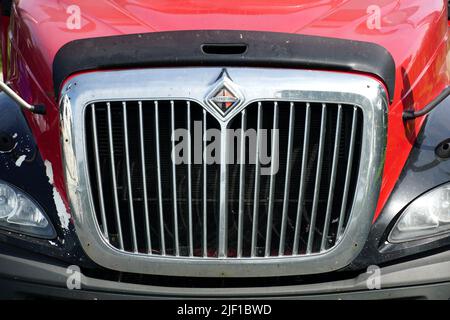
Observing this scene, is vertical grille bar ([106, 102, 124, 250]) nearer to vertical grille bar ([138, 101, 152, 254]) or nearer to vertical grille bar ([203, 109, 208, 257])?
A: vertical grille bar ([138, 101, 152, 254])

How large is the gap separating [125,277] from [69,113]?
2.49 ft

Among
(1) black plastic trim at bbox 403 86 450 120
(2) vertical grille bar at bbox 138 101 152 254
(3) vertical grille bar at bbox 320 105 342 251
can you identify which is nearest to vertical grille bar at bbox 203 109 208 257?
(2) vertical grille bar at bbox 138 101 152 254

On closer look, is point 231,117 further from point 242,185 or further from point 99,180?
point 99,180

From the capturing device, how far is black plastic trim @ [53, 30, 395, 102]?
3.85 metres

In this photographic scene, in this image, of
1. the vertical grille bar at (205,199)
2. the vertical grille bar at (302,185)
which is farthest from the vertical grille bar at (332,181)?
the vertical grille bar at (205,199)

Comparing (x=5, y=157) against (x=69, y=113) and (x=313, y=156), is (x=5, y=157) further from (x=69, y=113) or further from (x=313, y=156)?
(x=313, y=156)

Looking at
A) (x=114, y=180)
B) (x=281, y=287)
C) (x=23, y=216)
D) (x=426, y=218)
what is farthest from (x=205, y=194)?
(x=426, y=218)

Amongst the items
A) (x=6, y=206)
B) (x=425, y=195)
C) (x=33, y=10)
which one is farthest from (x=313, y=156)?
(x=33, y=10)

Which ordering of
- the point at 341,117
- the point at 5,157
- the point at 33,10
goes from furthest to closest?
the point at 33,10
the point at 5,157
the point at 341,117

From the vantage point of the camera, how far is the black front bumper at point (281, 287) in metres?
3.92

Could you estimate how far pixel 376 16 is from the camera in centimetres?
430

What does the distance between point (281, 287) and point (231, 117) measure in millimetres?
780

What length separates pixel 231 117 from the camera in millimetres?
3762
